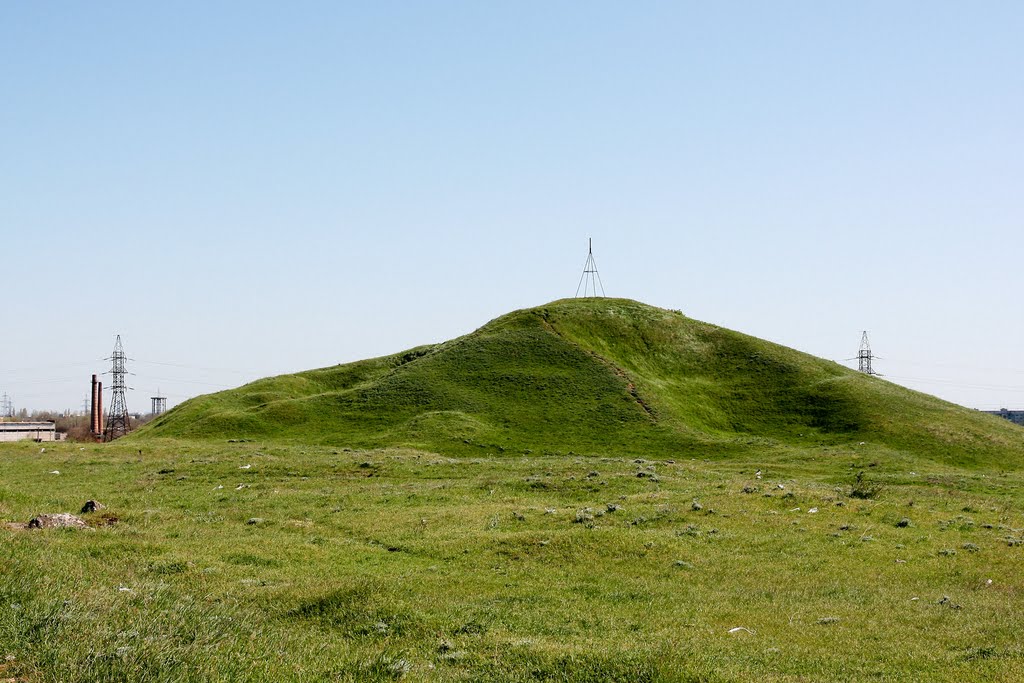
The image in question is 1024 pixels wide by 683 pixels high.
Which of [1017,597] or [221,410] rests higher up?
[221,410]

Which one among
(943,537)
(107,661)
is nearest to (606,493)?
(943,537)

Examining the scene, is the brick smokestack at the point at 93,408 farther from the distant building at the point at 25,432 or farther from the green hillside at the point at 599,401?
the green hillside at the point at 599,401

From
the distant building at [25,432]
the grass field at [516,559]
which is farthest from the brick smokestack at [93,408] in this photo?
the grass field at [516,559]

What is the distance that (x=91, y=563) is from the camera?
20.9 m

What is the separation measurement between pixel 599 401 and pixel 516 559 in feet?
178

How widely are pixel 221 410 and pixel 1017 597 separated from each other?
260ft

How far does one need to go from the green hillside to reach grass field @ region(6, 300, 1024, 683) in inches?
36.8

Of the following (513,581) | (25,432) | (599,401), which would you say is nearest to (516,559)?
(513,581)

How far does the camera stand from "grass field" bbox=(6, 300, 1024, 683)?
49.3ft

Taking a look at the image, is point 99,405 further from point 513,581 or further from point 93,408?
point 513,581

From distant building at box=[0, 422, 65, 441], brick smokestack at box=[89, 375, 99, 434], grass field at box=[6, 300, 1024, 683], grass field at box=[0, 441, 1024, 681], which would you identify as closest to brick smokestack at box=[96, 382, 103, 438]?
brick smokestack at box=[89, 375, 99, 434]

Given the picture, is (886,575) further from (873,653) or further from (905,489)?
(905,489)

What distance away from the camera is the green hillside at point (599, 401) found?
71.0 m

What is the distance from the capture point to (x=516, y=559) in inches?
1041
